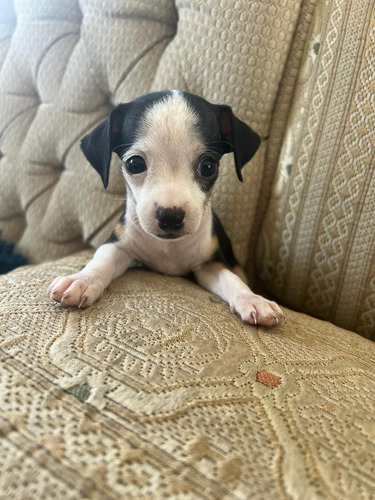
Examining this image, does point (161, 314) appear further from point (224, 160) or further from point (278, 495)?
point (224, 160)

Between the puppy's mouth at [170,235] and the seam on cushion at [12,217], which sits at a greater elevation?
the puppy's mouth at [170,235]

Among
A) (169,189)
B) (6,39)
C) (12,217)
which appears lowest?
(12,217)

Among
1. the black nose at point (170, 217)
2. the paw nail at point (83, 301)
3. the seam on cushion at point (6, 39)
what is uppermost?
the seam on cushion at point (6, 39)

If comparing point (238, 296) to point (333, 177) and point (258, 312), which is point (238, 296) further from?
point (333, 177)

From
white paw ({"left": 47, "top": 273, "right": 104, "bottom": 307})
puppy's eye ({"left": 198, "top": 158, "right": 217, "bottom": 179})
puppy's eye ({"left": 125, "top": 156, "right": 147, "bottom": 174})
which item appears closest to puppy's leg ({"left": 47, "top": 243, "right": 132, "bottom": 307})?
white paw ({"left": 47, "top": 273, "right": 104, "bottom": 307})

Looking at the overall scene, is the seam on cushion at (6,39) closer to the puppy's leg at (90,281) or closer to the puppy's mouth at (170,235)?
the puppy's leg at (90,281)

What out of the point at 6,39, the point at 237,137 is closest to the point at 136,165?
the point at 237,137

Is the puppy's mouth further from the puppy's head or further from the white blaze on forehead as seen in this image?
the white blaze on forehead

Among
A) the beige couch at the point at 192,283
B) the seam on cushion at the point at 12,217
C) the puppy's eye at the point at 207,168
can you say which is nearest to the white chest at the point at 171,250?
the beige couch at the point at 192,283
